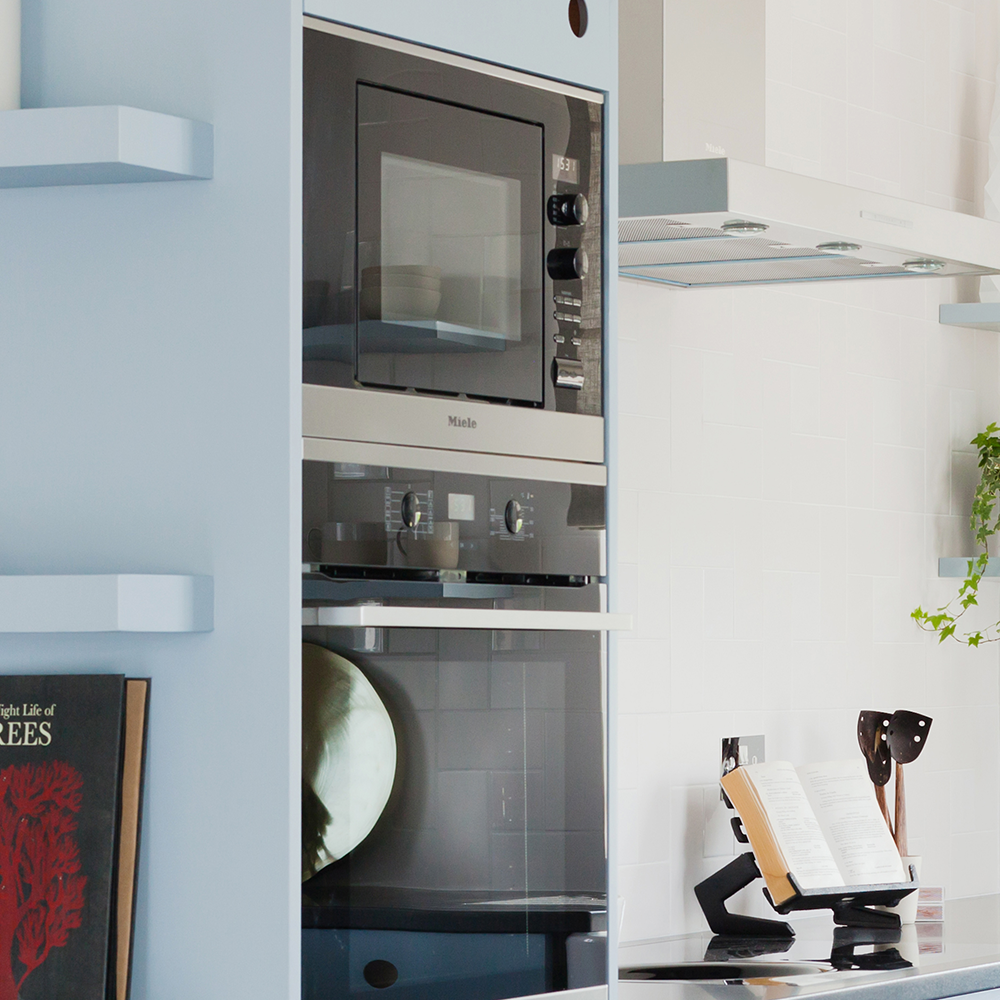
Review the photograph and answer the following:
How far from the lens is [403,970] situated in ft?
5.76

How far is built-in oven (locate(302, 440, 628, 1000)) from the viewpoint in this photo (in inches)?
65.7

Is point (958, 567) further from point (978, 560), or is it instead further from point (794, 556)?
point (794, 556)

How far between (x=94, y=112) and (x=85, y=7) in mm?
181

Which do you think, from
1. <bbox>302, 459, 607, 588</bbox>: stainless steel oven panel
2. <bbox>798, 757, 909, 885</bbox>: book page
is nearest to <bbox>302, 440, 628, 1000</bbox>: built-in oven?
<bbox>302, 459, 607, 588</bbox>: stainless steel oven panel

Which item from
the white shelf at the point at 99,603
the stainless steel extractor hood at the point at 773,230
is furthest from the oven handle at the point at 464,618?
the stainless steel extractor hood at the point at 773,230

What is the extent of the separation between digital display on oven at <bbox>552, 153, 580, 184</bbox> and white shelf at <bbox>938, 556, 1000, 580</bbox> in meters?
1.84

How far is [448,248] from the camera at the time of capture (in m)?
1.81

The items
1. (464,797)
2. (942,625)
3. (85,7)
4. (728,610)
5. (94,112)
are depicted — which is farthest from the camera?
(942,625)

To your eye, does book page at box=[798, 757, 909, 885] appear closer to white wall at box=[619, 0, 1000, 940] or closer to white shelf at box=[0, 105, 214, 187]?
white wall at box=[619, 0, 1000, 940]

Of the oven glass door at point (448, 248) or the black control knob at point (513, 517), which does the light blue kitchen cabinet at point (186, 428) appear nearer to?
the oven glass door at point (448, 248)

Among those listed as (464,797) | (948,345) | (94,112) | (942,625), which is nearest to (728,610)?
(942,625)

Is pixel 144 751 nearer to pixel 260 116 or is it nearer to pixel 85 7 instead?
pixel 260 116

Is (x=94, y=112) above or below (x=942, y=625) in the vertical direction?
above

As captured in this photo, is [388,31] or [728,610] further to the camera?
[728,610]
